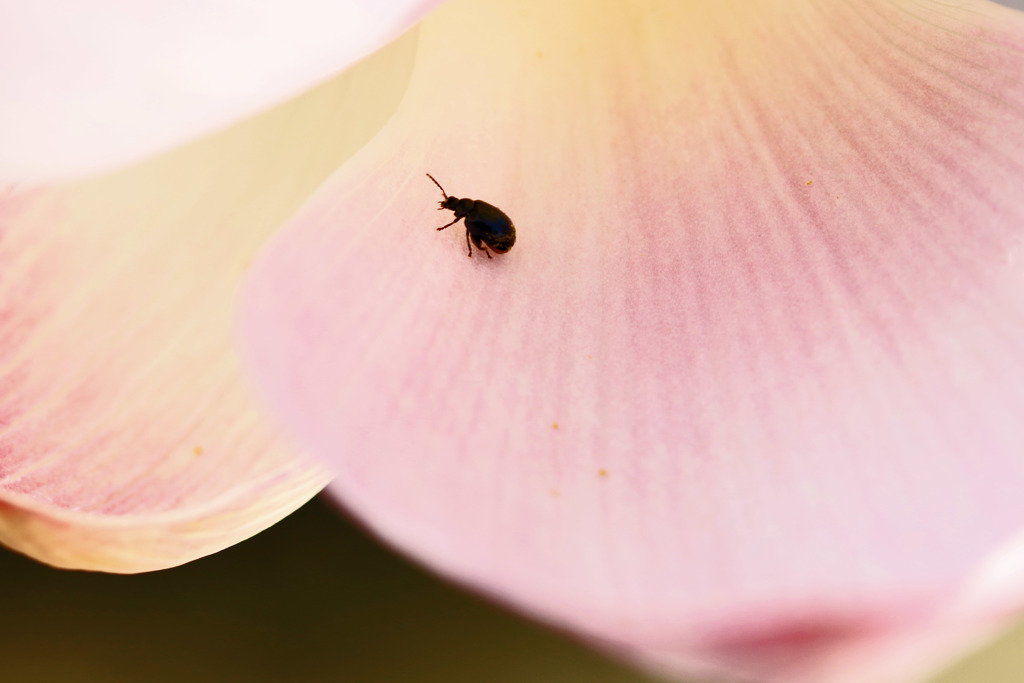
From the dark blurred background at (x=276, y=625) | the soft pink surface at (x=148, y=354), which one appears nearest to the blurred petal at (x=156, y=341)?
the soft pink surface at (x=148, y=354)

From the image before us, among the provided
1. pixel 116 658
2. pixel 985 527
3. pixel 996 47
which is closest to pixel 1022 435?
pixel 985 527

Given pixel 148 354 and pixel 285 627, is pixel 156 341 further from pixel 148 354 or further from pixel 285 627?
pixel 285 627

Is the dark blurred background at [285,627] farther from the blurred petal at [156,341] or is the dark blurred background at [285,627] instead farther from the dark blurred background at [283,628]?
the blurred petal at [156,341]

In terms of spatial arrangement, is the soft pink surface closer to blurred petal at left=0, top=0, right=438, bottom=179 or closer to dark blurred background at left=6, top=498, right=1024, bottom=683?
blurred petal at left=0, top=0, right=438, bottom=179

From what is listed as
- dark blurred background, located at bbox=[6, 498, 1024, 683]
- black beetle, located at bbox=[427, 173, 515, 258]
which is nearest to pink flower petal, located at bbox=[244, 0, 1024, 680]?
black beetle, located at bbox=[427, 173, 515, 258]

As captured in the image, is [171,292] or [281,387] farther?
[171,292]

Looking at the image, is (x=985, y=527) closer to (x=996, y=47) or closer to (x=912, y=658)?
(x=912, y=658)
